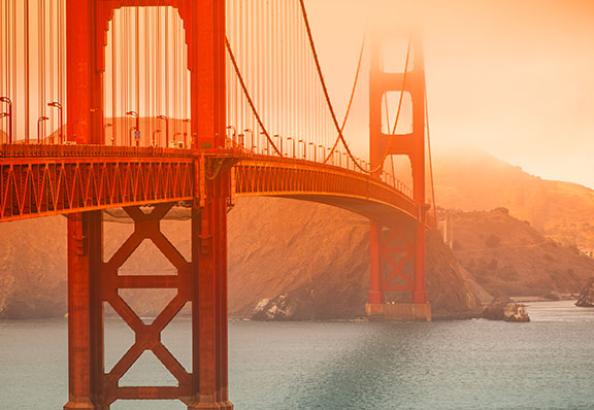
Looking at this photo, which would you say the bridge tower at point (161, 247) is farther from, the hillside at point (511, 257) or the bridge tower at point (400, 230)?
the hillside at point (511, 257)

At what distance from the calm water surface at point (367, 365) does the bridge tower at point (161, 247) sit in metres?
8.41

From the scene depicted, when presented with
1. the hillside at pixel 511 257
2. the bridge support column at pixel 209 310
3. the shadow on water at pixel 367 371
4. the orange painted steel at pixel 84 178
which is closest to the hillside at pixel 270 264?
the shadow on water at pixel 367 371

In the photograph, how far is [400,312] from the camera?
380 feet

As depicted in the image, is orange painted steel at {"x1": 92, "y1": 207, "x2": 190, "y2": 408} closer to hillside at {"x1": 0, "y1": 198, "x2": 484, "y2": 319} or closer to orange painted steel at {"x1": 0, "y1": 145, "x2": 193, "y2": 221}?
orange painted steel at {"x1": 0, "y1": 145, "x2": 193, "y2": 221}

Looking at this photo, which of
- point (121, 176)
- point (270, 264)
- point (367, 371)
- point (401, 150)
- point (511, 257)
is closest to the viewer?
point (121, 176)

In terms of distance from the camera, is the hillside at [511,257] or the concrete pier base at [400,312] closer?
the concrete pier base at [400,312]

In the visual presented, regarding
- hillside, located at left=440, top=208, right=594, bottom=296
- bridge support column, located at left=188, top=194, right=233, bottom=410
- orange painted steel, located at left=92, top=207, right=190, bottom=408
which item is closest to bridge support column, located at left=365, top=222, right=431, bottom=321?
hillside, located at left=440, top=208, right=594, bottom=296

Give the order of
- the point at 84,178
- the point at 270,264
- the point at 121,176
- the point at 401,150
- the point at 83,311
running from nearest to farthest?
1. the point at 84,178
2. the point at 121,176
3. the point at 83,311
4. the point at 401,150
5. the point at 270,264

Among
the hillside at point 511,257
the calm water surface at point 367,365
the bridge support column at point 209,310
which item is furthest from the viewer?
the hillside at point 511,257

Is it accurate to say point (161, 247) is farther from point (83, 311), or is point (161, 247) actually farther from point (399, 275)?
point (399, 275)

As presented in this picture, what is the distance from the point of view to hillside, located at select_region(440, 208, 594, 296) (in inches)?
6348

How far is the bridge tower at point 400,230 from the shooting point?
367 feet

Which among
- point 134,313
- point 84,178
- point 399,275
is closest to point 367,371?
point 134,313

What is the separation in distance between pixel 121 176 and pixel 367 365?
40314 millimetres
